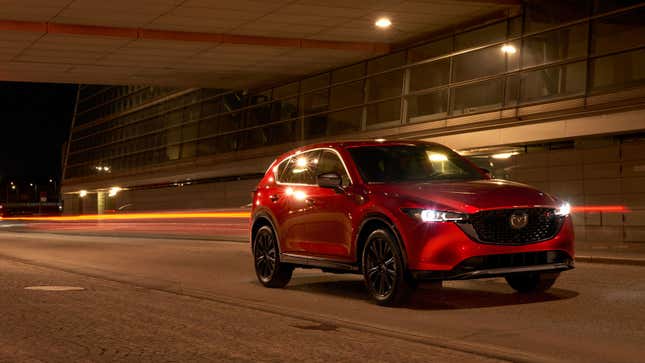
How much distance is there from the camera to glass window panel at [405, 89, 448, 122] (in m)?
30.0

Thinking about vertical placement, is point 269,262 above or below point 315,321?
above

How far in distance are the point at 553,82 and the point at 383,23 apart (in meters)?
5.30

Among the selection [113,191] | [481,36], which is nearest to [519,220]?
[481,36]

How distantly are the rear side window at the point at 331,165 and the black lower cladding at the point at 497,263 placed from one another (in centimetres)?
A: 185

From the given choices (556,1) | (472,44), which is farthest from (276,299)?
(472,44)

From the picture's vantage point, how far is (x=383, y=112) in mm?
33688

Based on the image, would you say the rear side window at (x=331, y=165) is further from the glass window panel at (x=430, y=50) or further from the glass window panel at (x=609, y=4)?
the glass window panel at (x=430, y=50)

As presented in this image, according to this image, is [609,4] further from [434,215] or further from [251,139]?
[251,139]

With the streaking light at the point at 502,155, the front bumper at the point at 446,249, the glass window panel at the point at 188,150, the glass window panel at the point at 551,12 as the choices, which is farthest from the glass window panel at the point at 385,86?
the front bumper at the point at 446,249

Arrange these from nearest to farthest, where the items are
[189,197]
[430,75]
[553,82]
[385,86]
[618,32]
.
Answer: [618,32], [553,82], [430,75], [385,86], [189,197]

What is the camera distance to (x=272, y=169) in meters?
12.8

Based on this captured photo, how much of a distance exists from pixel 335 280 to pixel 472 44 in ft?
55.8

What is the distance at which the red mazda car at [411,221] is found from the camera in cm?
926

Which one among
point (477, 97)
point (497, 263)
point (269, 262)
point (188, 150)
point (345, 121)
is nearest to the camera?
point (497, 263)
